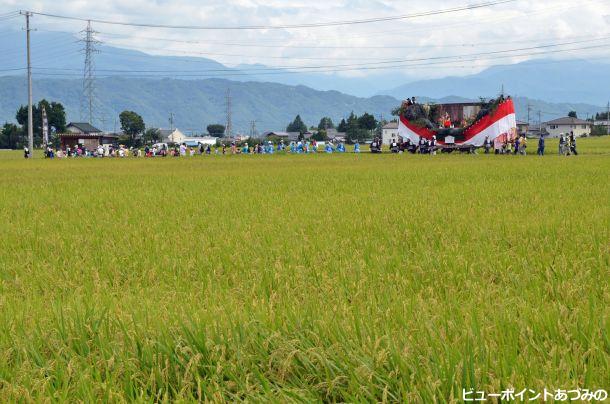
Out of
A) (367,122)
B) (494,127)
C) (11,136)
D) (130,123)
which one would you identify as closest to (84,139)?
(11,136)

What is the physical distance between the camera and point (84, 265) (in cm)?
581

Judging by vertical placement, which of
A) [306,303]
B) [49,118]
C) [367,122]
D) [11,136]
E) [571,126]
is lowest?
[306,303]

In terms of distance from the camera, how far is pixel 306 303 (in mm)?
3814

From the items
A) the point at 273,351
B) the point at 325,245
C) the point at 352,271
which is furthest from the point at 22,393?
the point at 325,245

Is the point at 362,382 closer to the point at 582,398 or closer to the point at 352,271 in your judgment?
the point at 582,398

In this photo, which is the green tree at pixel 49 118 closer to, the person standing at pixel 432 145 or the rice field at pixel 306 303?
the person standing at pixel 432 145

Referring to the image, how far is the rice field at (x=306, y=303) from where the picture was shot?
2430 mm

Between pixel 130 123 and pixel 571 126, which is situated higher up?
pixel 571 126

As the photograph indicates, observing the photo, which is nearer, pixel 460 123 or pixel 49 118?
pixel 460 123

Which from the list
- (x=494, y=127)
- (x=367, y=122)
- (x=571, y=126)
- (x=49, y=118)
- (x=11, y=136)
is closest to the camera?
(x=494, y=127)

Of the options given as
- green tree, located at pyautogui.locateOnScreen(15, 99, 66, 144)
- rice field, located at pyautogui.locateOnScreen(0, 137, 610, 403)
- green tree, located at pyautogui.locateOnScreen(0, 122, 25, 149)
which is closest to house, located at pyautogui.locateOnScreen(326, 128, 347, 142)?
green tree, located at pyautogui.locateOnScreen(15, 99, 66, 144)

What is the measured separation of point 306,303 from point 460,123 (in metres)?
39.2

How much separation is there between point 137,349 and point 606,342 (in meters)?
1.99

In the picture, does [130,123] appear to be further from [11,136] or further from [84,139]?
[84,139]
